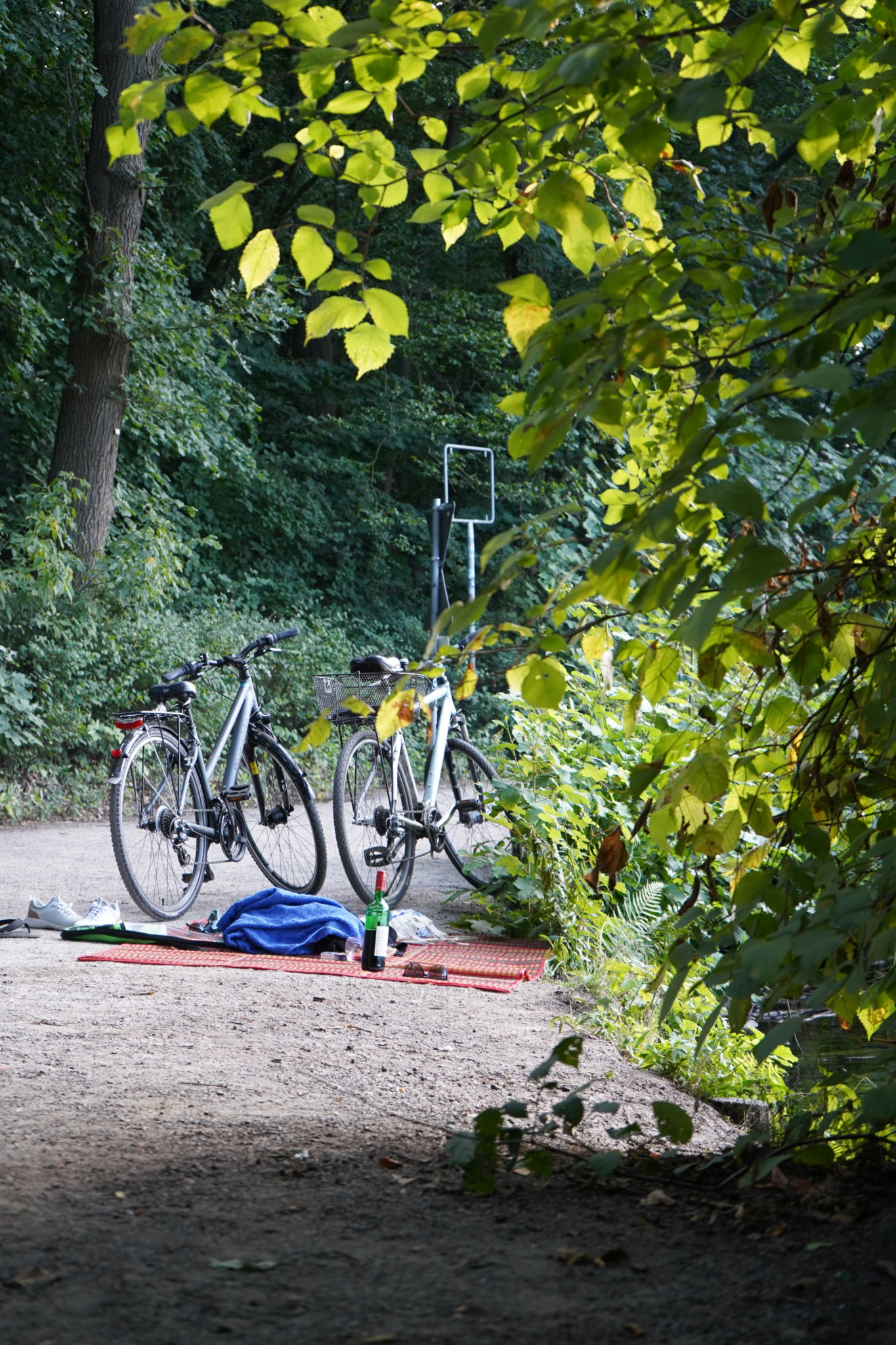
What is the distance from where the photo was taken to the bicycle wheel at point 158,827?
19.5 ft

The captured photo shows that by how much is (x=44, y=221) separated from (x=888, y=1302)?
1178cm

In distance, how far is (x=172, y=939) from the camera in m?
5.47

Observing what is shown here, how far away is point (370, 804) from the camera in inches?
253

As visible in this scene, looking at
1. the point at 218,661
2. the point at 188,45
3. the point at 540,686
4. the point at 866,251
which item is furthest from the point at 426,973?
the point at 866,251

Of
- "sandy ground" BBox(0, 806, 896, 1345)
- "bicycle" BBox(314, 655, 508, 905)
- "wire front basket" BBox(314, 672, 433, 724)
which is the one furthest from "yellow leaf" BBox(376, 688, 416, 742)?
"wire front basket" BBox(314, 672, 433, 724)

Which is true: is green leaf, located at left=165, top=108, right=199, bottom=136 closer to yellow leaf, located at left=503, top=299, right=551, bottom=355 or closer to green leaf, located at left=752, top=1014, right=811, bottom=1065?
yellow leaf, located at left=503, top=299, right=551, bottom=355

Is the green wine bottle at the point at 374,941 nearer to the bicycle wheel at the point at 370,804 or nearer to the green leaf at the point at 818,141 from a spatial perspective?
the bicycle wheel at the point at 370,804

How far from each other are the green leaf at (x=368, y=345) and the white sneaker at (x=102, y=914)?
406cm

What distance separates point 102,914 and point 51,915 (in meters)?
0.23

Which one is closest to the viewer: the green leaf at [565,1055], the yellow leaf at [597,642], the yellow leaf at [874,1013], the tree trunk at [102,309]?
the green leaf at [565,1055]

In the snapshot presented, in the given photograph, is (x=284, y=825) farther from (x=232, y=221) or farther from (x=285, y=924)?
(x=232, y=221)

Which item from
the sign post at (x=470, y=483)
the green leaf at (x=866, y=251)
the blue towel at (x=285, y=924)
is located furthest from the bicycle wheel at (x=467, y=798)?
the sign post at (x=470, y=483)

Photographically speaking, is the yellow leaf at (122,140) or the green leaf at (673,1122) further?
the green leaf at (673,1122)

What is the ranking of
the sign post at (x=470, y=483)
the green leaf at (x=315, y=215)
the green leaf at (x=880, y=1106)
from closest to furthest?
1. the green leaf at (x=880, y=1106)
2. the green leaf at (x=315, y=215)
3. the sign post at (x=470, y=483)
